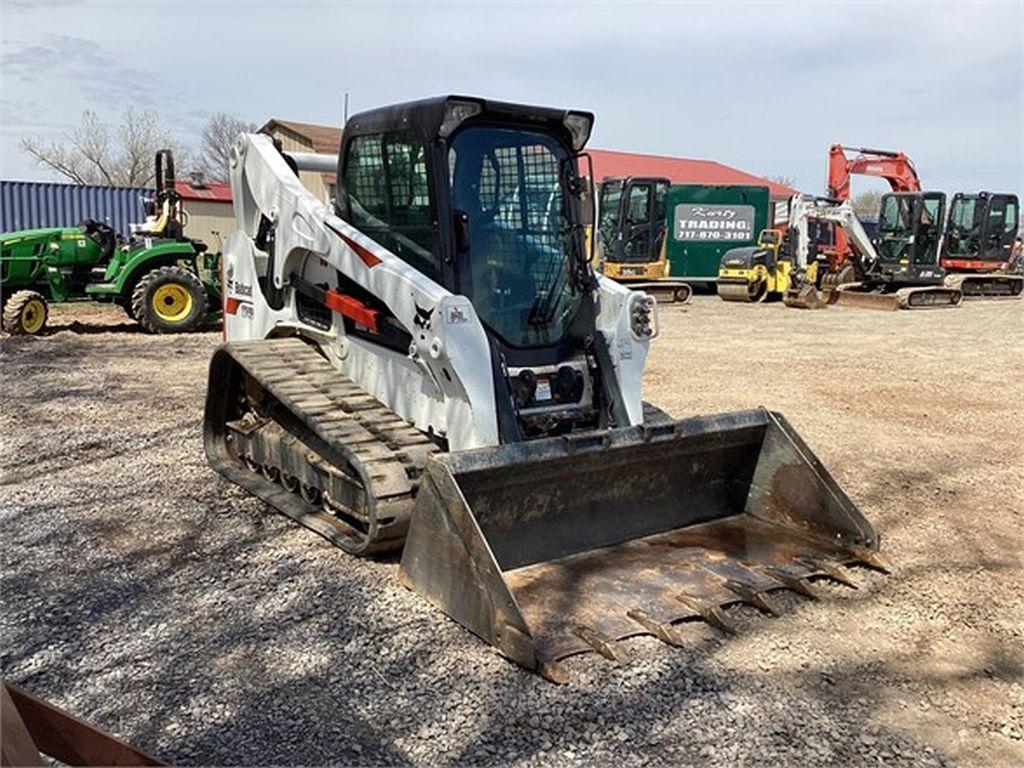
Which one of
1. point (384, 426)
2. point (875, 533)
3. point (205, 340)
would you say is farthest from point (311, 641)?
point (205, 340)

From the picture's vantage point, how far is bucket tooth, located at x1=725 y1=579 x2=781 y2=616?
13.3ft

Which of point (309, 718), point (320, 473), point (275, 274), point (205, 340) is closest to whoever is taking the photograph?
point (309, 718)

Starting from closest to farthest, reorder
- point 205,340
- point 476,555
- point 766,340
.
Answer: point 476,555 → point 205,340 → point 766,340

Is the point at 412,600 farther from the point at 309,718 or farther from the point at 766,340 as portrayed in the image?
the point at 766,340

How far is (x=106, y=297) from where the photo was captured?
40.4 ft

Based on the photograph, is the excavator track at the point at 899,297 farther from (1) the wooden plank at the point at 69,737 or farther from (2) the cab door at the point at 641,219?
(1) the wooden plank at the point at 69,737

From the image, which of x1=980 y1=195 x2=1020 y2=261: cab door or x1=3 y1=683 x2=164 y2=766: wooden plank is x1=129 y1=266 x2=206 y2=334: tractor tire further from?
x1=980 y1=195 x2=1020 y2=261: cab door

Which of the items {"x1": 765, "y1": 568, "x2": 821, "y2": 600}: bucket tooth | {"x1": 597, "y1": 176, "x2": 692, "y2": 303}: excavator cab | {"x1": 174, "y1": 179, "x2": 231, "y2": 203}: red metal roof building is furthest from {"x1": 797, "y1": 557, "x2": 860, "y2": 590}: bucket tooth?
{"x1": 174, "y1": 179, "x2": 231, "y2": 203}: red metal roof building

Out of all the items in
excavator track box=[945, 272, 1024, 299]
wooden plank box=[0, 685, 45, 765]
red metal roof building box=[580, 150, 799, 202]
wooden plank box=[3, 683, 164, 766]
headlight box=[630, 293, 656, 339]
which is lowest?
wooden plank box=[3, 683, 164, 766]

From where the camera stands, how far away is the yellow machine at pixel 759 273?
20422 mm

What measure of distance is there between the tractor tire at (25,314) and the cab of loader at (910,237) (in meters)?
16.7

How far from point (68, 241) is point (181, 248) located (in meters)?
1.46

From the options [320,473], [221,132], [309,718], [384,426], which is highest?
[221,132]

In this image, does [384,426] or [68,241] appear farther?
[68,241]
